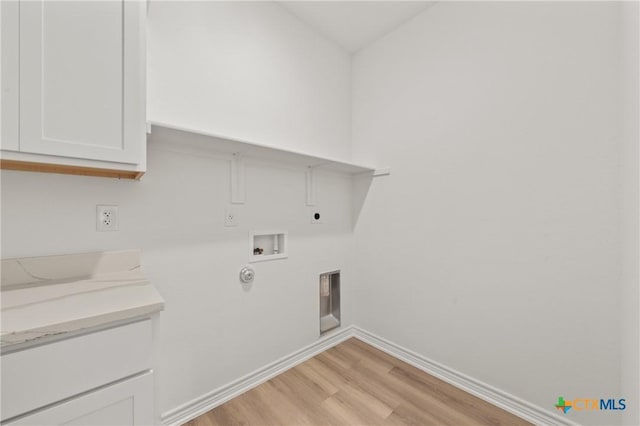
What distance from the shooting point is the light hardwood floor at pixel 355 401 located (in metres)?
1.41

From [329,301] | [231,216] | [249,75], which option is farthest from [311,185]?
[329,301]

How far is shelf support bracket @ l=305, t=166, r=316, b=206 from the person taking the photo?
203 centimetres

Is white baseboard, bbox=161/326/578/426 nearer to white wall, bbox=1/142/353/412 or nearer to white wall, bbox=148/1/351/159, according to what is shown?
white wall, bbox=1/142/353/412

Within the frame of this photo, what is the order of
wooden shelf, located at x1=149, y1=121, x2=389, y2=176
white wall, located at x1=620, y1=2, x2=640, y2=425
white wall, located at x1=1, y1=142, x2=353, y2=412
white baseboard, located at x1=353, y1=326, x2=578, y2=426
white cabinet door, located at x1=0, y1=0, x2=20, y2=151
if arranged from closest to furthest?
white cabinet door, located at x1=0, y1=0, x2=20, y2=151 < white wall, located at x1=620, y1=2, x2=640, y2=425 < white wall, located at x1=1, y1=142, x2=353, y2=412 < wooden shelf, located at x1=149, y1=121, x2=389, y2=176 < white baseboard, located at x1=353, y1=326, x2=578, y2=426

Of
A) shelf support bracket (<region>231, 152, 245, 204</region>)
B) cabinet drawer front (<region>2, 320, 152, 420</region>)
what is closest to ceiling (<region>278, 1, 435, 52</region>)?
shelf support bracket (<region>231, 152, 245, 204</region>)

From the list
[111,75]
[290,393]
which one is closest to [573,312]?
[290,393]

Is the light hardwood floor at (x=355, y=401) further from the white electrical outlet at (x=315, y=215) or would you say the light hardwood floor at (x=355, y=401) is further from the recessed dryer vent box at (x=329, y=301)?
the white electrical outlet at (x=315, y=215)

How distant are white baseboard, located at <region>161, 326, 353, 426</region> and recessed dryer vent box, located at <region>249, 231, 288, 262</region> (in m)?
0.77

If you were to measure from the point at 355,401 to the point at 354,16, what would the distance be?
2736 millimetres

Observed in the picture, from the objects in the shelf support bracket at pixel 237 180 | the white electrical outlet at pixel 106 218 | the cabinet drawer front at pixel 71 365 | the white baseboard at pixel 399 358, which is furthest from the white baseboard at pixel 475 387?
the white electrical outlet at pixel 106 218

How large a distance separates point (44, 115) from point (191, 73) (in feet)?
2.64

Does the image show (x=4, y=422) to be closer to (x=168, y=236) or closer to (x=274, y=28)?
(x=168, y=236)

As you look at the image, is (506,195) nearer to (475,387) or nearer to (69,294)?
(475,387)

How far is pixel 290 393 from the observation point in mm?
1611
